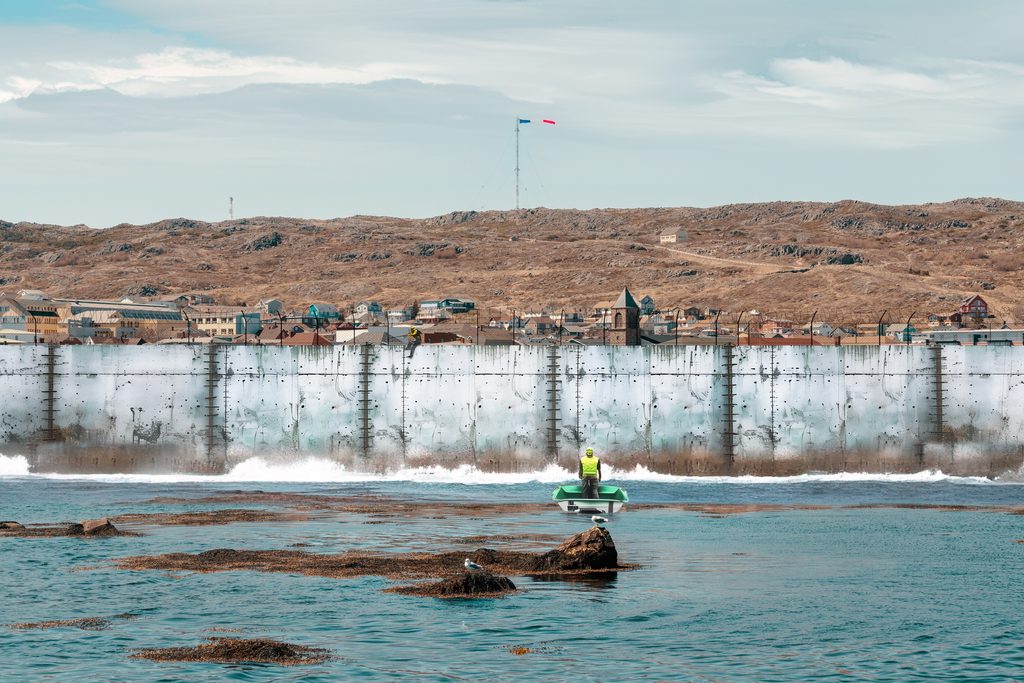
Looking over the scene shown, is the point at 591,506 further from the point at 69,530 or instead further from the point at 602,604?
the point at 69,530

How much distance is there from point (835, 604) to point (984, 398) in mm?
34303

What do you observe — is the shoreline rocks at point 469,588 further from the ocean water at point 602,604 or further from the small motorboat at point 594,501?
the small motorboat at point 594,501

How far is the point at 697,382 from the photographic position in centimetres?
6688

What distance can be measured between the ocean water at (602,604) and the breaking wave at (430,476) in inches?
412

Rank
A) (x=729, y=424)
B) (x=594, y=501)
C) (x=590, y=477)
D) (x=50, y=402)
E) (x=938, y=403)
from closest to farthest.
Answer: (x=594, y=501) → (x=590, y=477) → (x=938, y=403) → (x=729, y=424) → (x=50, y=402)

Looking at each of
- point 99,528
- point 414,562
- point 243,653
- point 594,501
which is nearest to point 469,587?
point 414,562

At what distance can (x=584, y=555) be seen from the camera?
3888cm

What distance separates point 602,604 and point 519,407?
1300 inches

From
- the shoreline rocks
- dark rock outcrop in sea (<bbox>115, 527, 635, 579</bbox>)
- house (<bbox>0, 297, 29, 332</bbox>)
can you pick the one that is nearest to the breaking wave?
dark rock outcrop in sea (<bbox>115, 527, 635, 579</bbox>)

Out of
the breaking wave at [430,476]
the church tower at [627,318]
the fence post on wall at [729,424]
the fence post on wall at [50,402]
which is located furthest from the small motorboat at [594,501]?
the church tower at [627,318]

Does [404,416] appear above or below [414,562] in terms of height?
above

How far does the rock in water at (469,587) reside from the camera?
115 ft

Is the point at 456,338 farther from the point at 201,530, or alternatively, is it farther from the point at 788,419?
the point at 201,530

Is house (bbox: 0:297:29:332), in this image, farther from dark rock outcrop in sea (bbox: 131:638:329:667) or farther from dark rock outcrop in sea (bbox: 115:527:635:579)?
dark rock outcrop in sea (bbox: 131:638:329:667)
